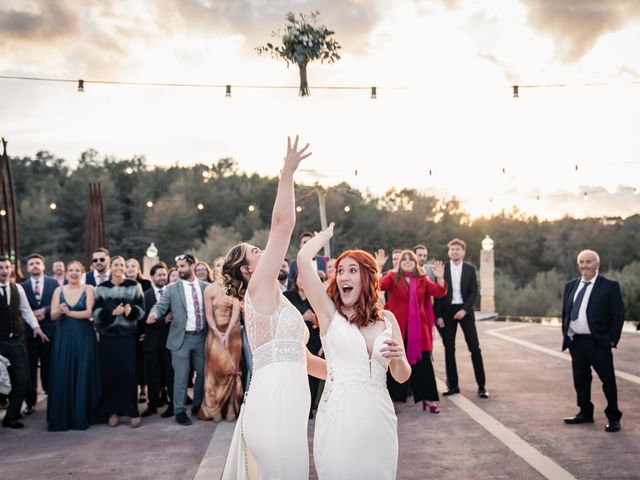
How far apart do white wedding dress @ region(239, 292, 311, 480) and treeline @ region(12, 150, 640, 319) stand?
1573 inches

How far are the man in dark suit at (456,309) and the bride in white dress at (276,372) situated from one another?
577cm

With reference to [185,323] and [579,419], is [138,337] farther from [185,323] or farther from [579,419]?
[579,419]

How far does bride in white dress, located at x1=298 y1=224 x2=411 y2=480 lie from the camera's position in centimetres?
306

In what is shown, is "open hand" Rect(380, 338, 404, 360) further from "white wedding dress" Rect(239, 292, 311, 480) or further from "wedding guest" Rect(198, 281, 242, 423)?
"wedding guest" Rect(198, 281, 242, 423)

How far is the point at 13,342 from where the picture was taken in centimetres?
773

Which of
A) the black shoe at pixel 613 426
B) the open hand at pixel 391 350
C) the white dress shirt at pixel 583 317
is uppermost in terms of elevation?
the open hand at pixel 391 350

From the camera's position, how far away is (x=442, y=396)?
9094 millimetres

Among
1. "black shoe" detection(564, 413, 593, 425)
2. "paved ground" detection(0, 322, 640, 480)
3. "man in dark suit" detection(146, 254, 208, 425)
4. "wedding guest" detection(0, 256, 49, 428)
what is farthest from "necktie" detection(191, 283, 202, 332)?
"black shoe" detection(564, 413, 593, 425)

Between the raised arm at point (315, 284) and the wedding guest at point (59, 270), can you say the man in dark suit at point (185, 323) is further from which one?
the raised arm at point (315, 284)

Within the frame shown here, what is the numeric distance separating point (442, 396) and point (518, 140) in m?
16.2

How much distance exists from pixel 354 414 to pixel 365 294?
616mm

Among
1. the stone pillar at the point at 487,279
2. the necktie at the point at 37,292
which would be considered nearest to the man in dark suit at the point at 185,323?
the necktie at the point at 37,292

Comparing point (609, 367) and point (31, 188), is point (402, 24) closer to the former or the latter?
point (609, 367)

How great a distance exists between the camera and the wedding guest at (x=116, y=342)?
774cm
